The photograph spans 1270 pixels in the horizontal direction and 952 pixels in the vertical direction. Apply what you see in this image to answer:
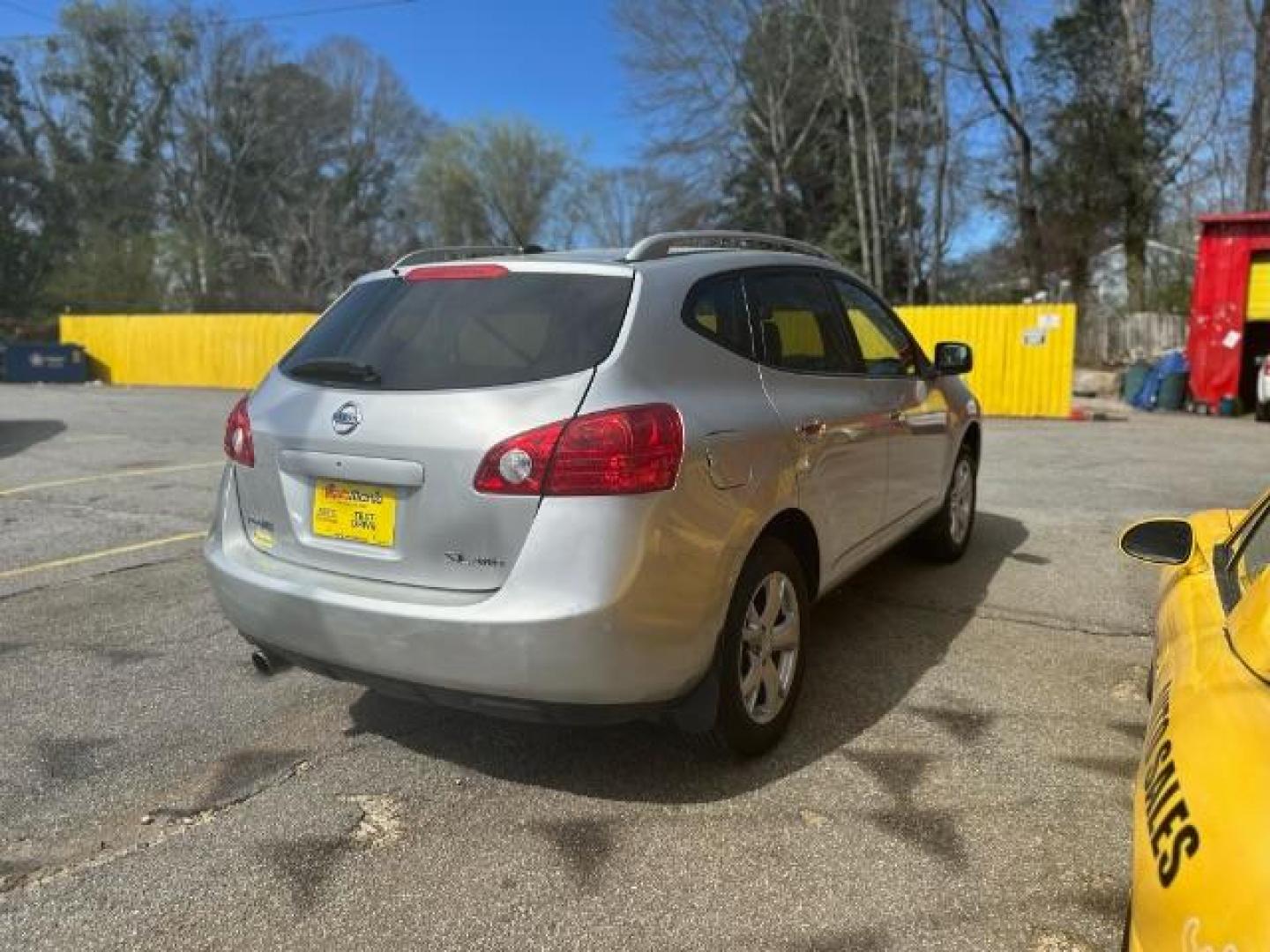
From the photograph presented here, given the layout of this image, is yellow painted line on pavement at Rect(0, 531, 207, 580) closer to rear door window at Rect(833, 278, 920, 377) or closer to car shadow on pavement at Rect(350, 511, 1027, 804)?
car shadow on pavement at Rect(350, 511, 1027, 804)

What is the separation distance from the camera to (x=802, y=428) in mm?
3467

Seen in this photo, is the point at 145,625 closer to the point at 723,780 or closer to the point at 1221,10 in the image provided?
the point at 723,780

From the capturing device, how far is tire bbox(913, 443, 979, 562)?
5551mm

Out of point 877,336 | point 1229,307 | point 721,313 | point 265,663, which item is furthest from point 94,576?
point 1229,307

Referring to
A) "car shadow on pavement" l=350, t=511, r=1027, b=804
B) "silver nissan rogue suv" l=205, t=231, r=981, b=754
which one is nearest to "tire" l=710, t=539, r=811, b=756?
"silver nissan rogue suv" l=205, t=231, r=981, b=754

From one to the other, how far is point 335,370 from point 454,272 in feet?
1.67

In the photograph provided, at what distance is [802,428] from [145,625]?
3.28 m

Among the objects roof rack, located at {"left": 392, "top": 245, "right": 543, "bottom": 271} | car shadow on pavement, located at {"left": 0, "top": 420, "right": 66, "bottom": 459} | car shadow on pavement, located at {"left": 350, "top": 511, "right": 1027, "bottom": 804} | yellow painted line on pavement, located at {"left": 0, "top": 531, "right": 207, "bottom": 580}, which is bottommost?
car shadow on pavement, located at {"left": 350, "top": 511, "right": 1027, "bottom": 804}

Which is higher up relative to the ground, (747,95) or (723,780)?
(747,95)

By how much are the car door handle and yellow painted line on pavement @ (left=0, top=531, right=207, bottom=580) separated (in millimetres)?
4637

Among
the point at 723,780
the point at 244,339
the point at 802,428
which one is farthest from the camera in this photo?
the point at 244,339

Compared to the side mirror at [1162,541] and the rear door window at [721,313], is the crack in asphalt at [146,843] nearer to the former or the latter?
the rear door window at [721,313]

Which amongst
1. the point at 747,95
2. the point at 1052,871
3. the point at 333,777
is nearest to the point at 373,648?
the point at 333,777

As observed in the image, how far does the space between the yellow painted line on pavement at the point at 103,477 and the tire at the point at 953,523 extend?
7.41 meters
